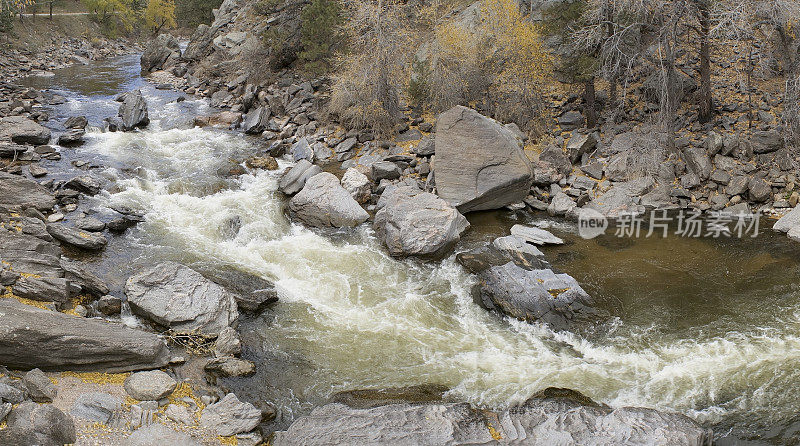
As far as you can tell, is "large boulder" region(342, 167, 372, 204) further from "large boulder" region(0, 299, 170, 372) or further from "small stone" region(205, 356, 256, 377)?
"large boulder" region(0, 299, 170, 372)

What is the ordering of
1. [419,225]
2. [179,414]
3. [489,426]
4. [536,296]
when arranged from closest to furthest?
[489,426] < [179,414] < [536,296] < [419,225]

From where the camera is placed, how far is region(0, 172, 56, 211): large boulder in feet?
46.5

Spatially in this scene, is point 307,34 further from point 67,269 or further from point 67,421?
point 67,421

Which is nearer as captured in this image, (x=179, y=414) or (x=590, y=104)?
(x=179, y=414)

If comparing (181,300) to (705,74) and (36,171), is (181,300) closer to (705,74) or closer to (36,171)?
(36,171)

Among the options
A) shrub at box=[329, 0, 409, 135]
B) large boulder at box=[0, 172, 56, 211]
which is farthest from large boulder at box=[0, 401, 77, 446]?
shrub at box=[329, 0, 409, 135]

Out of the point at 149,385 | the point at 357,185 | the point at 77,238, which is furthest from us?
the point at 357,185

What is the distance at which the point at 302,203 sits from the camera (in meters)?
15.7

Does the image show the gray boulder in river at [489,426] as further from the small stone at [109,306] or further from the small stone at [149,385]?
the small stone at [109,306]

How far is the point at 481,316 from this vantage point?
37.9ft

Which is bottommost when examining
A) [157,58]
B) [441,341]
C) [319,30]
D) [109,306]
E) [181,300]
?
[441,341]

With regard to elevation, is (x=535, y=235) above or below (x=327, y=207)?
below

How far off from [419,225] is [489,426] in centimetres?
689

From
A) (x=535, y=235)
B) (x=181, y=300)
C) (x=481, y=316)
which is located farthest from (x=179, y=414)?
(x=535, y=235)
